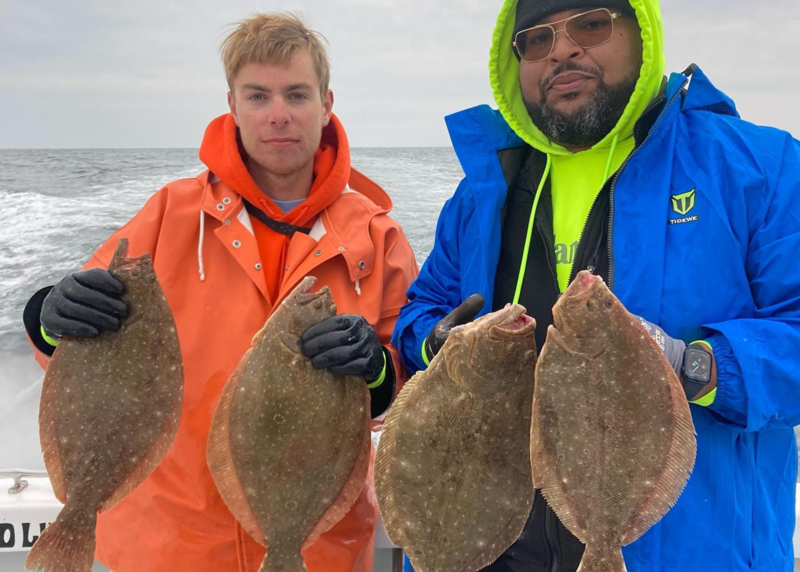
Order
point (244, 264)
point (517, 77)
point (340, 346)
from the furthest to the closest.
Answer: point (517, 77) < point (244, 264) < point (340, 346)

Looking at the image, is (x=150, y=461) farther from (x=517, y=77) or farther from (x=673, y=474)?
(x=517, y=77)

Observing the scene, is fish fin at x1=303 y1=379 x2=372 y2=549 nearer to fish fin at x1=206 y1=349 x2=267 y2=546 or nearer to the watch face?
fish fin at x1=206 y1=349 x2=267 y2=546

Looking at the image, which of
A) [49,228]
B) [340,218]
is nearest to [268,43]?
[340,218]

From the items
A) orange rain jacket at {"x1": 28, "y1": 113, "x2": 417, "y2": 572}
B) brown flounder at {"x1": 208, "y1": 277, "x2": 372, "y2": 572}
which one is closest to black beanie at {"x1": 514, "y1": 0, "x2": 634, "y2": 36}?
orange rain jacket at {"x1": 28, "y1": 113, "x2": 417, "y2": 572}

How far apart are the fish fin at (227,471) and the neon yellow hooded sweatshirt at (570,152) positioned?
4.32 ft

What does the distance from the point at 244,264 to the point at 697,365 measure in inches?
65.4

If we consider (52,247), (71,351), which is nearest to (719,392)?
(71,351)

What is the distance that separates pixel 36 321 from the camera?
236 centimetres

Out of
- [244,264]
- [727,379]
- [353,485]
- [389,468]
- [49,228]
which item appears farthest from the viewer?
[49,228]

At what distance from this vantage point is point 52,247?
8.80 metres

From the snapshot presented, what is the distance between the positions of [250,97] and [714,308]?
1975 mm

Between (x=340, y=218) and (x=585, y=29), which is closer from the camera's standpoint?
(x=585, y=29)

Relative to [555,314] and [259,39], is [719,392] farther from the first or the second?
[259,39]

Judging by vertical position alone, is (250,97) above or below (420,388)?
above
